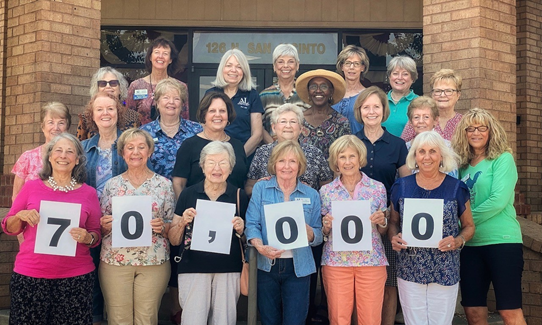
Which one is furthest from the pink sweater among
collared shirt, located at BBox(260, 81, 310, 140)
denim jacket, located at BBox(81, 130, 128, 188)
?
collared shirt, located at BBox(260, 81, 310, 140)

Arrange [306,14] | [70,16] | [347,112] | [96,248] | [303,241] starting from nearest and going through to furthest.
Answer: [303,241]
[96,248]
[347,112]
[70,16]
[306,14]

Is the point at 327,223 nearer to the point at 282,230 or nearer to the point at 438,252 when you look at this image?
the point at 282,230

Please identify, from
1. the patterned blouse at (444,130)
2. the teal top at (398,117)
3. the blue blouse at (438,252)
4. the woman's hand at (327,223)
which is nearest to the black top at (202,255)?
the woman's hand at (327,223)

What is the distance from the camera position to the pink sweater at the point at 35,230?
475 cm

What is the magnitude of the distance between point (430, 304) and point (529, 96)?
5.27m

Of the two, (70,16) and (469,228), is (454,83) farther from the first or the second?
(70,16)

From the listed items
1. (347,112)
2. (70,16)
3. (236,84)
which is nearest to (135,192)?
(236,84)

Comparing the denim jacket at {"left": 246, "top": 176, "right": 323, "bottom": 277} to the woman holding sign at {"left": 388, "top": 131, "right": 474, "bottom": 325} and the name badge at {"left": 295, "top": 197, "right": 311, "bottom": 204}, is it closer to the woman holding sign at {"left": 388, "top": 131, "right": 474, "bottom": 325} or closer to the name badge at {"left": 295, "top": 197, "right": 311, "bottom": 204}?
the name badge at {"left": 295, "top": 197, "right": 311, "bottom": 204}

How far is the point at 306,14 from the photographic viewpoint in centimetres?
1087

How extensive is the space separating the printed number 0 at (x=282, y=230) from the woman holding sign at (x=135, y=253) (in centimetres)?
92

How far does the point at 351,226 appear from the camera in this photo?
4953mm

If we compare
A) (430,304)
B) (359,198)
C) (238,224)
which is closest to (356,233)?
(359,198)

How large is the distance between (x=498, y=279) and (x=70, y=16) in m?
5.25

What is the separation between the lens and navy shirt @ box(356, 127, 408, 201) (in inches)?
215
